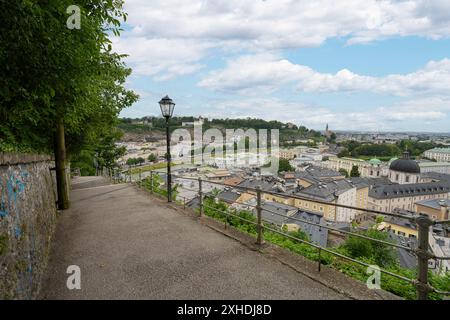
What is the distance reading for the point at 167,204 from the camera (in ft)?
27.2

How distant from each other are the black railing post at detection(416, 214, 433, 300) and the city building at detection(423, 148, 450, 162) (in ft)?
522

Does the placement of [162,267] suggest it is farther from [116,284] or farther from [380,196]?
[380,196]

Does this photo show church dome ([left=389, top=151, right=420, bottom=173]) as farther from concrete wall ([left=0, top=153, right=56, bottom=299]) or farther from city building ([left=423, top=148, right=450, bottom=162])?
concrete wall ([left=0, top=153, right=56, bottom=299])

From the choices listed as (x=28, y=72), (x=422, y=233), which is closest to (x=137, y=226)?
(x=28, y=72)

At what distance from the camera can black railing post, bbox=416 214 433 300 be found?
251 centimetres

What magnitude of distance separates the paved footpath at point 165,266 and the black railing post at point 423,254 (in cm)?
77

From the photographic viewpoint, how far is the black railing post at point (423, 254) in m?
2.51

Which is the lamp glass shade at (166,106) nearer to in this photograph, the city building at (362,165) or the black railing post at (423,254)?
the black railing post at (423,254)

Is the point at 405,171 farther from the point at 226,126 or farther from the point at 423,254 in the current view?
the point at 423,254

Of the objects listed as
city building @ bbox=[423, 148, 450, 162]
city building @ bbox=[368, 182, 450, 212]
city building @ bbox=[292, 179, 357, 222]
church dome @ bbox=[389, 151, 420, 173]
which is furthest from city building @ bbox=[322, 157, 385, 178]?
city building @ bbox=[292, 179, 357, 222]

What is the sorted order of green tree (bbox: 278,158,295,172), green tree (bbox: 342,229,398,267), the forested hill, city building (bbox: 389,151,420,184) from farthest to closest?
green tree (bbox: 278,158,295,172) → city building (bbox: 389,151,420,184) → the forested hill → green tree (bbox: 342,229,398,267)

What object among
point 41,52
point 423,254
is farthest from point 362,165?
point 41,52

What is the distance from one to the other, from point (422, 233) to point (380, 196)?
223ft

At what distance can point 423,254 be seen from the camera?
2.58 m
